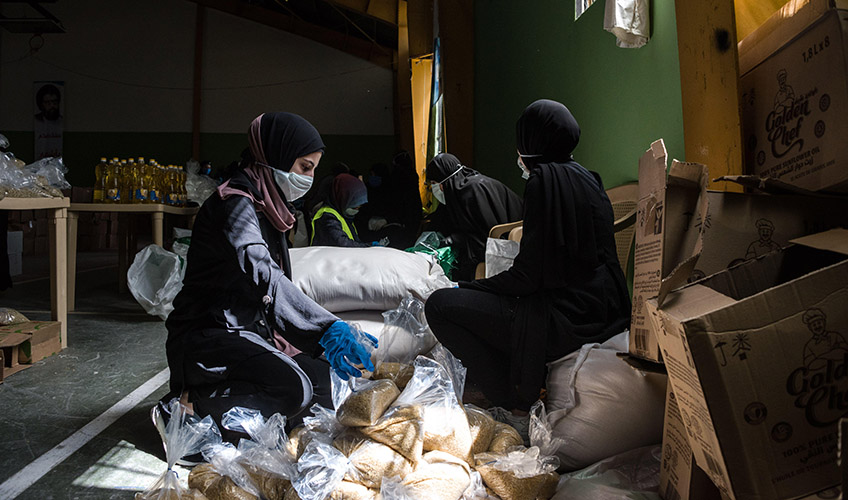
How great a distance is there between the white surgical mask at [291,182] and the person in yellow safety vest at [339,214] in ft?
5.81

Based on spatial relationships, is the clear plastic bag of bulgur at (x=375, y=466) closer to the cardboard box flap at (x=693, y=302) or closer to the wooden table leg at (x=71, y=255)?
the cardboard box flap at (x=693, y=302)

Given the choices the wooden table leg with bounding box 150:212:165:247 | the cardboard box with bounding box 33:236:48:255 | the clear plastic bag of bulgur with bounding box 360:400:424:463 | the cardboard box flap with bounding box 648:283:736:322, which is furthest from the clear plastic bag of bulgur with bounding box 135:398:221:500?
the cardboard box with bounding box 33:236:48:255

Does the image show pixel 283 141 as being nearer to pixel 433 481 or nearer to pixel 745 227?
pixel 433 481

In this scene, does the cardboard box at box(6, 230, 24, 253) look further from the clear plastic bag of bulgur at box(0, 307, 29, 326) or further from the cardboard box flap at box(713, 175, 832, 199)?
the cardboard box flap at box(713, 175, 832, 199)

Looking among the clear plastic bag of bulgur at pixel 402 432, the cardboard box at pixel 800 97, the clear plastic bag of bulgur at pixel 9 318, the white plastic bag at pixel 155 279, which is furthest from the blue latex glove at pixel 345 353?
the white plastic bag at pixel 155 279

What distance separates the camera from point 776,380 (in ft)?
2.92

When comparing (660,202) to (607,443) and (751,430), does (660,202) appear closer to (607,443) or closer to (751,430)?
(751,430)

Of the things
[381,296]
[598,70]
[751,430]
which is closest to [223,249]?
[381,296]

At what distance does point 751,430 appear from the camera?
0.89 meters

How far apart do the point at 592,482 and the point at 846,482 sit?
73cm

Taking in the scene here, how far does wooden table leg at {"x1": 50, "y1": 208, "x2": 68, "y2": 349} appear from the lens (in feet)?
10.1

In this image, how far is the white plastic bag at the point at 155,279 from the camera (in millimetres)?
3753

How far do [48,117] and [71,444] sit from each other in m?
11.8

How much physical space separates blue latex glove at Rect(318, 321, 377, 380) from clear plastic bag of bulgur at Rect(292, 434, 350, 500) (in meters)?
0.25
